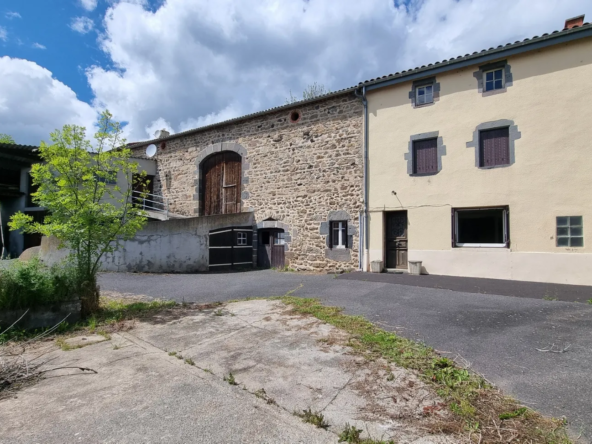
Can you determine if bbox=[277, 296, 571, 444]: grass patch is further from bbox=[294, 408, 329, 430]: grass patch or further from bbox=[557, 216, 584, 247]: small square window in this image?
bbox=[557, 216, 584, 247]: small square window

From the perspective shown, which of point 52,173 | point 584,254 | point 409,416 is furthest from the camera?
point 584,254

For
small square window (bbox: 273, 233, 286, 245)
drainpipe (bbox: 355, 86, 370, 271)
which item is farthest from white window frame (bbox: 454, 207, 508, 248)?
small square window (bbox: 273, 233, 286, 245)

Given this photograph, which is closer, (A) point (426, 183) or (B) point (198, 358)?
(B) point (198, 358)

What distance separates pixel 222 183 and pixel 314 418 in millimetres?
13103

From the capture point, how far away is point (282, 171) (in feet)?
42.1

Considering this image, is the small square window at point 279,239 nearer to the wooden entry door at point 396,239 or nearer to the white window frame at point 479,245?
the wooden entry door at point 396,239

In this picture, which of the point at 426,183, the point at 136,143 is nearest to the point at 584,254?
the point at 426,183

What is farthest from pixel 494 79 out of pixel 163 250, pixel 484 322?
pixel 163 250

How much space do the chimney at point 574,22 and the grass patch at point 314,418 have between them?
1144 centimetres

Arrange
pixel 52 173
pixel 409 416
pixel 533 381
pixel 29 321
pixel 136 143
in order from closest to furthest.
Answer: pixel 409 416
pixel 533 381
pixel 29 321
pixel 52 173
pixel 136 143

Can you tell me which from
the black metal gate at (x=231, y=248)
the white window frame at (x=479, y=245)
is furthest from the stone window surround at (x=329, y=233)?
the black metal gate at (x=231, y=248)

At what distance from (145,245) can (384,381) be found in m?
10.1

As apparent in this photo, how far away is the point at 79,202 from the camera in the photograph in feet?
18.8

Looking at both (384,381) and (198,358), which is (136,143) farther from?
(384,381)
